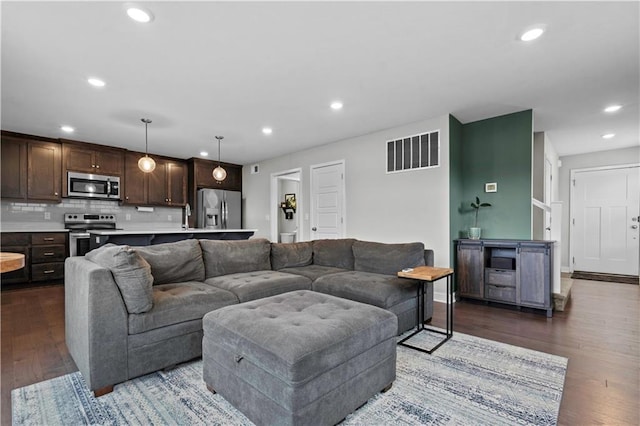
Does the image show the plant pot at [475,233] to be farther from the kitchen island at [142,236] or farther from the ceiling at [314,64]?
the kitchen island at [142,236]

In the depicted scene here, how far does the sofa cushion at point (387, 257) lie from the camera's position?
3256 millimetres

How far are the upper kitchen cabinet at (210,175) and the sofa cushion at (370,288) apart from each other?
15.8ft

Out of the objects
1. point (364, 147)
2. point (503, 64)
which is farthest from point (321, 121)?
point (503, 64)

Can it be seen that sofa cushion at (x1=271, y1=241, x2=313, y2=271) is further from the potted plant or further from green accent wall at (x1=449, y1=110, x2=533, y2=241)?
the potted plant

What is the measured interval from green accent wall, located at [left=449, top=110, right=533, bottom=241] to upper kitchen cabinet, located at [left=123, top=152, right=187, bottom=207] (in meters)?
5.71

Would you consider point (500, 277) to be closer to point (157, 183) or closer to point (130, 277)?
point (130, 277)

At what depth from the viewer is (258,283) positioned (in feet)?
9.18

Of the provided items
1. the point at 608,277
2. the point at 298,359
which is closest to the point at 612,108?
the point at 608,277

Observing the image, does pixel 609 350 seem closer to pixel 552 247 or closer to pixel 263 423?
pixel 552 247

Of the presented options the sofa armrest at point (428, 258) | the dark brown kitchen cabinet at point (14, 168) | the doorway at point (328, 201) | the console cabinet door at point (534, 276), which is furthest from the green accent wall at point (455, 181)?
the dark brown kitchen cabinet at point (14, 168)

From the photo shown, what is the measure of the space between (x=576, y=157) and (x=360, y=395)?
7261 millimetres

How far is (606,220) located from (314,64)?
6618 millimetres

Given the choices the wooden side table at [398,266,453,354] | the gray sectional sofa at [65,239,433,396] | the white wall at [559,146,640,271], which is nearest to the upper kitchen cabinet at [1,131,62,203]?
the gray sectional sofa at [65,239,433,396]

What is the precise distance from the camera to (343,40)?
2.38 m
